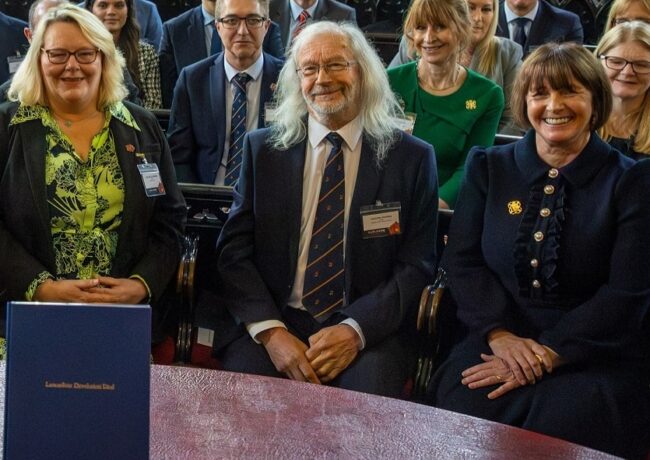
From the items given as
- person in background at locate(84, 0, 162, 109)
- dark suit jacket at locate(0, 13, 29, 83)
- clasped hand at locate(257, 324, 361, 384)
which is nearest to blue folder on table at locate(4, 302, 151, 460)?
clasped hand at locate(257, 324, 361, 384)

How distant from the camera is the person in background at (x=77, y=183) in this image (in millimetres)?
2986

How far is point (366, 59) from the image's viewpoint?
3125 mm

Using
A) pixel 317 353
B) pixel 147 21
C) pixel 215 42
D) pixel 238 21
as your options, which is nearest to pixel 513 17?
pixel 215 42

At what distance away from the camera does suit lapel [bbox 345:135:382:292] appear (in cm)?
299

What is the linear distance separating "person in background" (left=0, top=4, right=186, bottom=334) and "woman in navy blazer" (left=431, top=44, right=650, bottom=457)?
37.6 inches

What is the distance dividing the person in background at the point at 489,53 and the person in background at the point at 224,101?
0.59 meters

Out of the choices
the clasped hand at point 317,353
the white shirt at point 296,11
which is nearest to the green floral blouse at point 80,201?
the clasped hand at point 317,353

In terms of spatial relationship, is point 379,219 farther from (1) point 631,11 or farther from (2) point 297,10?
(2) point 297,10

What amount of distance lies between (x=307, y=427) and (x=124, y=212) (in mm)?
1467

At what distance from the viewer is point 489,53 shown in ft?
14.6

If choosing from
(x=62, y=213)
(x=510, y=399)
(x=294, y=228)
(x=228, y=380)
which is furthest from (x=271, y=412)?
(x=62, y=213)

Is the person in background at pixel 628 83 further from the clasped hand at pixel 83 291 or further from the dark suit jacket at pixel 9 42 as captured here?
the dark suit jacket at pixel 9 42

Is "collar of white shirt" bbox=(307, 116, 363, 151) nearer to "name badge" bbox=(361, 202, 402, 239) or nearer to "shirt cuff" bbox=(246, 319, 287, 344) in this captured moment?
"name badge" bbox=(361, 202, 402, 239)

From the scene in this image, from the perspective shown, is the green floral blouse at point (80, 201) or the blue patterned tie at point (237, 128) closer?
the green floral blouse at point (80, 201)
